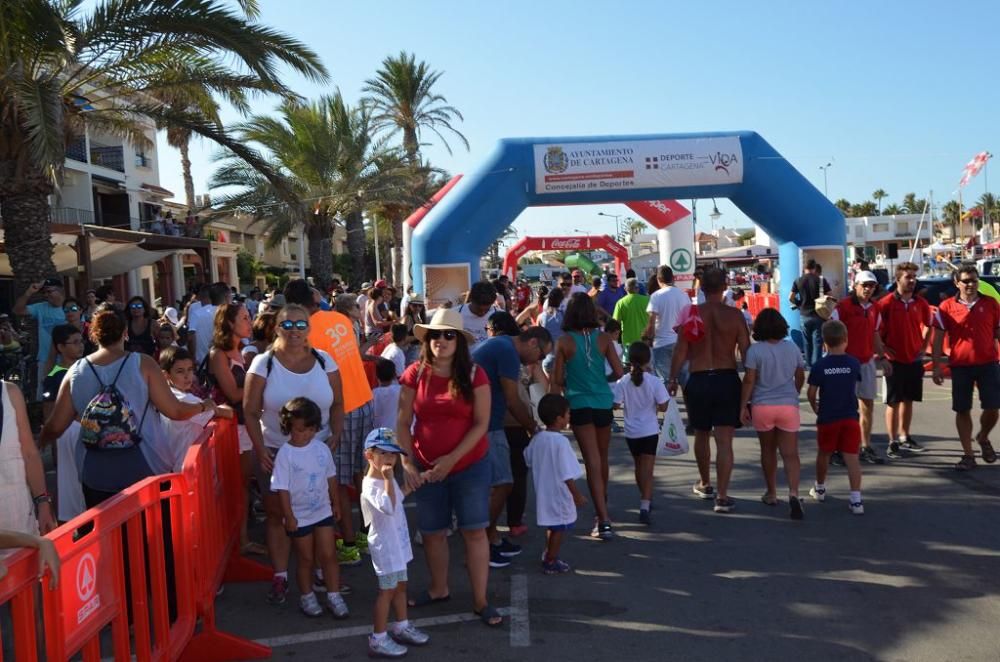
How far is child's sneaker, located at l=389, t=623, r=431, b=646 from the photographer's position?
436 cm

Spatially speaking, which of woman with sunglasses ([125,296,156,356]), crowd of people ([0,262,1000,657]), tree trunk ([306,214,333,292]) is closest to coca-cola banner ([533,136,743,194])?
crowd of people ([0,262,1000,657])

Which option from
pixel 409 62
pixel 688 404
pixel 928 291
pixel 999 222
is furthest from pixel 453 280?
pixel 999 222

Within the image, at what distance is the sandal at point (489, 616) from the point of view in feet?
15.1

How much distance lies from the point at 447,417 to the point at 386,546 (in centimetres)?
73

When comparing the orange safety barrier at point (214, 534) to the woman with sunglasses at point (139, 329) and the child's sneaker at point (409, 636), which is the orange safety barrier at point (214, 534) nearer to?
the child's sneaker at point (409, 636)

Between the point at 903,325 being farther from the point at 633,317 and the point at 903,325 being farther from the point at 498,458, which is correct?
the point at 498,458

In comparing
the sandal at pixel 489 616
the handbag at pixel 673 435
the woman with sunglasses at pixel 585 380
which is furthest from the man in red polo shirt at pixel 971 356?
the sandal at pixel 489 616

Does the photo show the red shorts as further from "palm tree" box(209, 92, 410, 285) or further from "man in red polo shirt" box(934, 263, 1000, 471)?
"palm tree" box(209, 92, 410, 285)

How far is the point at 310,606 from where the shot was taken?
4828 millimetres

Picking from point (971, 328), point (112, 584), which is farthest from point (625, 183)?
point (112, 584)

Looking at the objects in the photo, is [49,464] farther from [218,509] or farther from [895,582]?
[895,582]

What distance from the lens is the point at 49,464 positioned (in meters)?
8.96

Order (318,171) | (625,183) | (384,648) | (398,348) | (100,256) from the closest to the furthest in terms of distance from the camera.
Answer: (384,648) → (398,348) → (625,183) → (100,256) → (318,171)

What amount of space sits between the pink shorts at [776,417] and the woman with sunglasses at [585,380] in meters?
1.17
